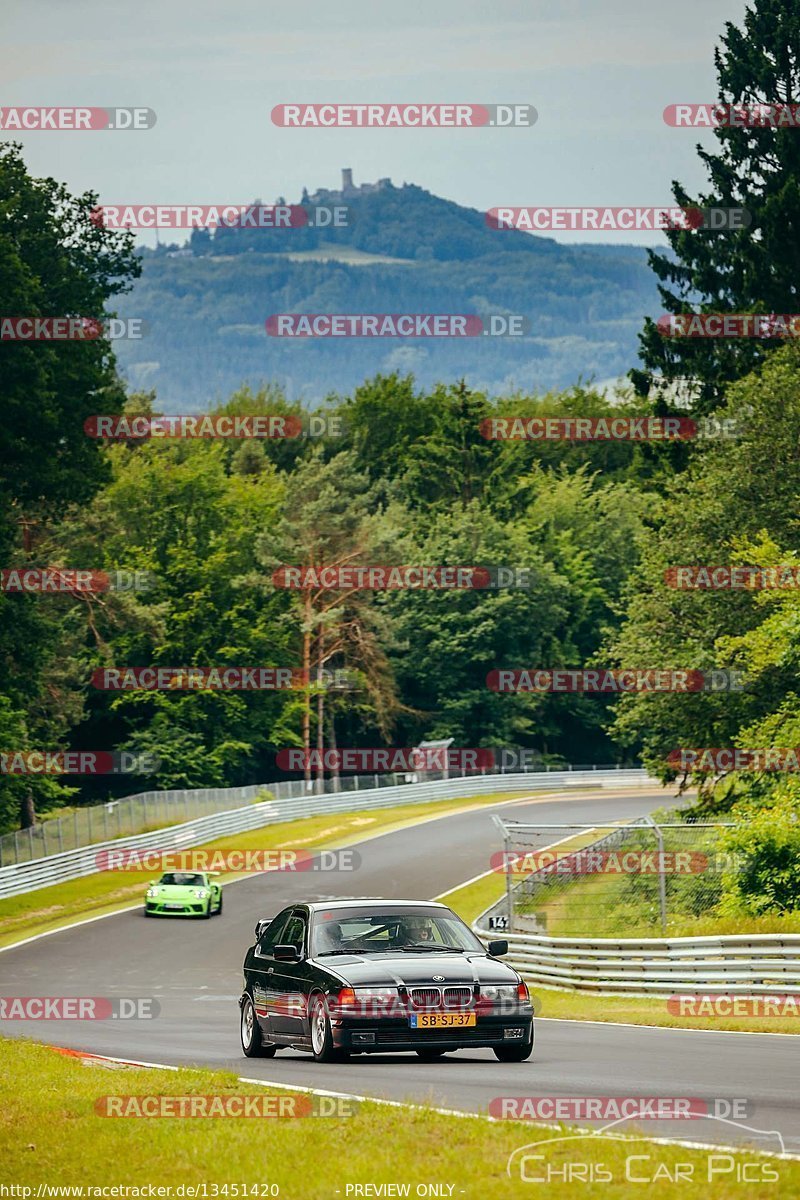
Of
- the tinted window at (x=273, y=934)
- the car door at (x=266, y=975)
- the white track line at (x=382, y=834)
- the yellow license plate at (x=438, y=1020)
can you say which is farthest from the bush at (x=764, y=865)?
the white track line at (x=382, y=834)

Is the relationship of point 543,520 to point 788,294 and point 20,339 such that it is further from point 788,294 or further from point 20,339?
point 20,339

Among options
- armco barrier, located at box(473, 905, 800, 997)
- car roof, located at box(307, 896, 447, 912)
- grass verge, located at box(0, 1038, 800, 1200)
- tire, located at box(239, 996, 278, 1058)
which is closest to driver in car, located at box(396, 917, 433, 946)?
car roof, located at box(307, 896, 447, 912)

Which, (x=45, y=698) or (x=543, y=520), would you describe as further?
(x=543, y=520)

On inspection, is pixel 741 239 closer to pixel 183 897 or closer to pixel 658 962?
pixel 183 897

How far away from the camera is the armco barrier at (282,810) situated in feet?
167

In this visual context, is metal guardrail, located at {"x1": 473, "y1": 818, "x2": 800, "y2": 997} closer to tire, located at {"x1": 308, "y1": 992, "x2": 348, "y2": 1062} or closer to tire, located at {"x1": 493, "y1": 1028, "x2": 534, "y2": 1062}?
tire, located at {"x1": 493, "y1": 1028, "x2": 534, "y2": 1062}

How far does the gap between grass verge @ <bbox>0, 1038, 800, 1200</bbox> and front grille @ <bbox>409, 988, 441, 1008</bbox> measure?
2.62 meters

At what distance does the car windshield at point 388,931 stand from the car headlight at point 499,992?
94 cm

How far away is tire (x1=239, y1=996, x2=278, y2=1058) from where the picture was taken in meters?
16.0

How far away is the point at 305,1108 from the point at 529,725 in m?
82.3

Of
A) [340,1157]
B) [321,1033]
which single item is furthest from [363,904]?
[340,1157]

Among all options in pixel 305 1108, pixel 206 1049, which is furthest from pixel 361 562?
pixel 305 1108

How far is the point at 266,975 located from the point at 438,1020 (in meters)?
2.48

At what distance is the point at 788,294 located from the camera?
5162cm
